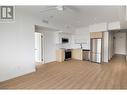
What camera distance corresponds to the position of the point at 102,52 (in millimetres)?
7902

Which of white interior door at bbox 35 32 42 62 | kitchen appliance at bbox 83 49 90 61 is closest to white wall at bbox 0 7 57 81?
white interior door at bbox 35 32 42 62

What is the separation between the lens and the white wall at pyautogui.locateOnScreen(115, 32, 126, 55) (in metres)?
12.6

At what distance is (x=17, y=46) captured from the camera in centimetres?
464

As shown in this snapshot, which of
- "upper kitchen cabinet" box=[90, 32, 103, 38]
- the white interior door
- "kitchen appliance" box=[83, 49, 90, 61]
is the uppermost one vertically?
"upper kitchen cabinet" box=[90, 32, 103, 38]

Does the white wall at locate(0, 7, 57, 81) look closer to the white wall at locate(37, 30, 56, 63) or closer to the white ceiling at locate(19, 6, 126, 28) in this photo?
the white ceiling at locate(19, 6, 126, 28)

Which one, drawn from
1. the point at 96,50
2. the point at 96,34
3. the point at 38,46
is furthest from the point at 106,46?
the point at 38,46

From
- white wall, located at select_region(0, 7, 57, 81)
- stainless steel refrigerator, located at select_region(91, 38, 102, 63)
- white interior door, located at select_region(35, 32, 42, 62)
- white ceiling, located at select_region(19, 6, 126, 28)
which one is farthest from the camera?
stainless steel refrigerator, located at select_region(91, 38, 102, 63)

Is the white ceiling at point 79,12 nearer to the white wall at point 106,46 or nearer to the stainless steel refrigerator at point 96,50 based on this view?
the white wall at point 106,46

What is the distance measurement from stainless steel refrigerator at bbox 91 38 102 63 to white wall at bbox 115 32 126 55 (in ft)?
20.4

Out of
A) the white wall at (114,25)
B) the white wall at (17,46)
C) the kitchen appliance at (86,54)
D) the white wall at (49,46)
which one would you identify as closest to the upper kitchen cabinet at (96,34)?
the white wall at (114,25)

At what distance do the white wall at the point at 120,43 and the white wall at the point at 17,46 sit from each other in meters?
10.4

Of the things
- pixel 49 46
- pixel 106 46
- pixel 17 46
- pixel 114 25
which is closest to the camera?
pixel 17 46

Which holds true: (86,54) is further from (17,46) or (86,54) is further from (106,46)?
(17,46)

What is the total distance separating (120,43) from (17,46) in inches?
459
